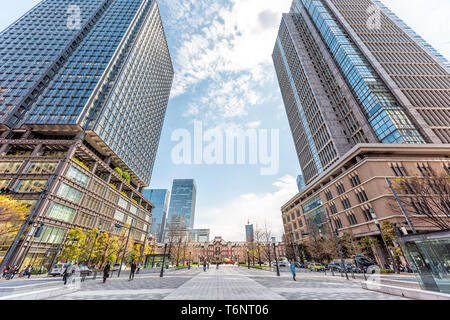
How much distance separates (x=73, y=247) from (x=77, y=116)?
28106mm

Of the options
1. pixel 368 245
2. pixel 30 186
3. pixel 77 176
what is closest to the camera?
pixel 368 245

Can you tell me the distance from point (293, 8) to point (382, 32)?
50.6 meters

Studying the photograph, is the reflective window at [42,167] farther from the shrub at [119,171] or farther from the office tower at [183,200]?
the office tower at [183,200]

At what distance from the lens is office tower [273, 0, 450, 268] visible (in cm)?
3822

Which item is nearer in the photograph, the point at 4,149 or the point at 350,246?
the point at 350,246

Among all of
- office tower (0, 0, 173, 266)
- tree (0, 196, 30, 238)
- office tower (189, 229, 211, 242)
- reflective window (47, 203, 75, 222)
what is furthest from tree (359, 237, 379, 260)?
office tower (189, 229, 211, 242)

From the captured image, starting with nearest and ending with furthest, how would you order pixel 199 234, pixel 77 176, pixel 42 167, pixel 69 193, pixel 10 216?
pixel 10 216 < pixel 42 167 < pixel 69 193 < pixel 77 176 < pixel 199 234

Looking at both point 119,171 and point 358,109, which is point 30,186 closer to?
point 119,171

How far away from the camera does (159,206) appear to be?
164625mm

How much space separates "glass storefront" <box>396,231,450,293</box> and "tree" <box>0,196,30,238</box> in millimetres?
41271

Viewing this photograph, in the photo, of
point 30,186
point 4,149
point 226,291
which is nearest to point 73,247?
point 30,186

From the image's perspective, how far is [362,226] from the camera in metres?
38.5
